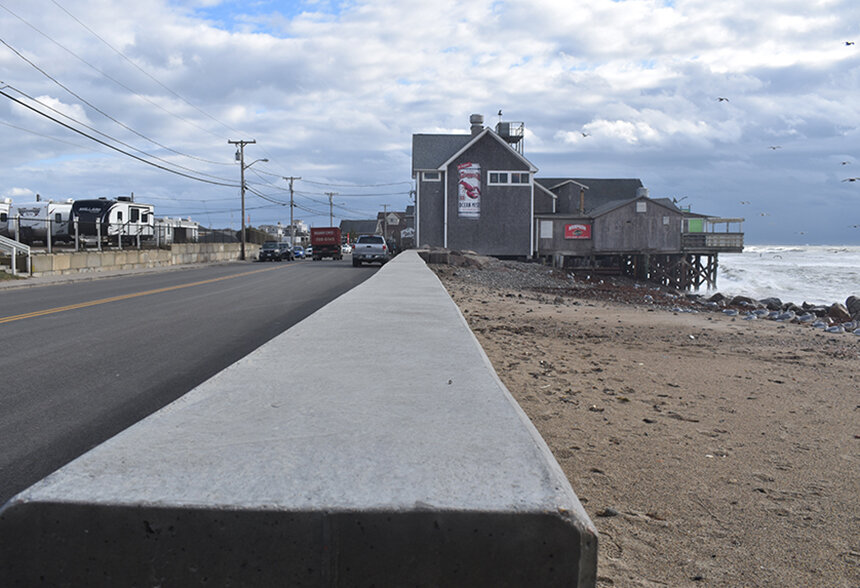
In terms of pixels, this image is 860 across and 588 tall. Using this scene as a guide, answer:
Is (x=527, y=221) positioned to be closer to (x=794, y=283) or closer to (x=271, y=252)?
(x=271, y=252)

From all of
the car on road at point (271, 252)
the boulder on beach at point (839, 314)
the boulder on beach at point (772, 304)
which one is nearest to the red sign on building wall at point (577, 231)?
the boulder on beach at point (772, 304)

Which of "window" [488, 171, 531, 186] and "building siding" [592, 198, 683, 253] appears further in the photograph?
"building siding" [592, 198, 683, 253]

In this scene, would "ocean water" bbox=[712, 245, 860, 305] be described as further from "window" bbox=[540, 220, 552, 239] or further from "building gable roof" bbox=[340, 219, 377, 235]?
"building gable roof" bbox=[340, 219, 377, 235]

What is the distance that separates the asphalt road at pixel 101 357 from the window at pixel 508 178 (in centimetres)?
3347

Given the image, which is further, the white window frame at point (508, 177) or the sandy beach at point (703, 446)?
the white window frame at point (508, 177)

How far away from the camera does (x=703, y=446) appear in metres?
5.48

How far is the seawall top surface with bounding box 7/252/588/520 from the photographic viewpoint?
8.20 feet

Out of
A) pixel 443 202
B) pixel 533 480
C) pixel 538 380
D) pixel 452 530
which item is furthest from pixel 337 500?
pixel 443 202

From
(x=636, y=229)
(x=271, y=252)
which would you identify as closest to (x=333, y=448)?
(x=271, y=252)

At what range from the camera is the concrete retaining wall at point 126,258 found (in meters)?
27.0

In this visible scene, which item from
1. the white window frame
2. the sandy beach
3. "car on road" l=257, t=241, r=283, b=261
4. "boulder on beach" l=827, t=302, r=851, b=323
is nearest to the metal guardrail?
the sandy beach

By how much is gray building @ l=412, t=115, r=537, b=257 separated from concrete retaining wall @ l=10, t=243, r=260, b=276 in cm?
1509

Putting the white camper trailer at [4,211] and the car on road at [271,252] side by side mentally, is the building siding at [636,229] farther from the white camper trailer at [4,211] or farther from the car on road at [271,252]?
the white camper trailer at [4,211]

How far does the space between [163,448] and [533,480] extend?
1.67 metres
